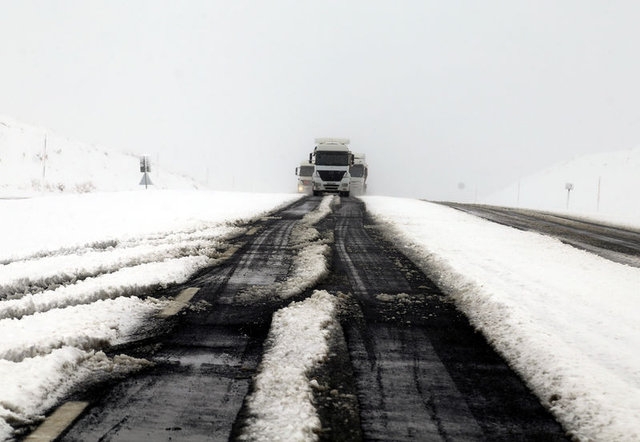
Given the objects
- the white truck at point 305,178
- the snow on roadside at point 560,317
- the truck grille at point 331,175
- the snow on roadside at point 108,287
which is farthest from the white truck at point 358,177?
the snow on roadside at point 108,287

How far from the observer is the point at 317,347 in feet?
10.3

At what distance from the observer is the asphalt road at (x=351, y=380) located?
7.25ft

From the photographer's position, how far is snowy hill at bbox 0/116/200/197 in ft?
93.4

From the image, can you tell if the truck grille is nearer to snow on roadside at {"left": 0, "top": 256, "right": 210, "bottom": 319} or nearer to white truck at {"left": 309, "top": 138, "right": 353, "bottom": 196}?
white truck at {"left": 309, "top": 138, "right": 353, "bottom": 196}

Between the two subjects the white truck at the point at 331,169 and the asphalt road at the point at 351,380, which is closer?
the asphalt road at the point at 351,380

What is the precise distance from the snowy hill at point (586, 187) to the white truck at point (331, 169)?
12447mm

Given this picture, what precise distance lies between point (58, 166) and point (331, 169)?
61.0ft

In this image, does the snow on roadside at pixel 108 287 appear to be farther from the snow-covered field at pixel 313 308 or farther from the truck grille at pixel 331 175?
the truck grille at pixel 331 175

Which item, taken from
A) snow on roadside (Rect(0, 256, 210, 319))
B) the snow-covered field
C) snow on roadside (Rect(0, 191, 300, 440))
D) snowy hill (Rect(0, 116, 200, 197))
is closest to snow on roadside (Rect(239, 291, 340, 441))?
the snow-covered field

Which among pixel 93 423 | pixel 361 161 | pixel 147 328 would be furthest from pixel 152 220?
pixel 361 161

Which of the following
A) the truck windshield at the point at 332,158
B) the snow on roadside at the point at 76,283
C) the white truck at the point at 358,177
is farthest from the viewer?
the white truck at the point at 358,177

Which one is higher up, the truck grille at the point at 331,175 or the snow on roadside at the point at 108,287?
the truck grille at the point at 331,175

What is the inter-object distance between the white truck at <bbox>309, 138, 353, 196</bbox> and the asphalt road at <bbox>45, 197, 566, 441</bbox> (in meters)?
21.9

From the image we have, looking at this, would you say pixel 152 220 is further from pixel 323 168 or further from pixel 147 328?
pixel 323 168
